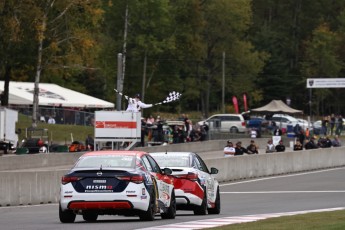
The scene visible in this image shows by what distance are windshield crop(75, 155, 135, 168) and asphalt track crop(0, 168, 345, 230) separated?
98 cm

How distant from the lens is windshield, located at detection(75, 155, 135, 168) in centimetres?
1938

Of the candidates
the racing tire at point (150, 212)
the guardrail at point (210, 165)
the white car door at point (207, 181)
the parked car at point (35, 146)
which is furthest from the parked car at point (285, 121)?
the racing tire at point (150, 212)

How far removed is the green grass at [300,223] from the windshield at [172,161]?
3.16 meters

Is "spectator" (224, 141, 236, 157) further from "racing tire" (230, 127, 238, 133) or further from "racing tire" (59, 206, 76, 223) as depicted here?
"racing tire" (230, 127, 238, 133)

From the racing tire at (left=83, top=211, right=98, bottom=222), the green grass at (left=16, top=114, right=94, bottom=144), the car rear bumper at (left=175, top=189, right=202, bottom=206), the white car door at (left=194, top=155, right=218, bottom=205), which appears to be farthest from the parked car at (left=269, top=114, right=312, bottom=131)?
the racing tire at (left=83, top=211, right=98, bottom=222)

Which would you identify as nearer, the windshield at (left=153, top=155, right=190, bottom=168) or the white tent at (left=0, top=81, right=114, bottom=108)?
the windshield at (left=153, top=155, right=190, bottom=168)

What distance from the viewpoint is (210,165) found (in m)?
40.5

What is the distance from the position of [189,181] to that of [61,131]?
141ft

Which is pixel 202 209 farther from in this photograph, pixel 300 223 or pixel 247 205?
pixel 247 205

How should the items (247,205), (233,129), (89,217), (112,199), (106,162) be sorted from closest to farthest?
1. (112,199)
2. (106,162)
3. (89,217)
4. (247,205)
5. (233,129)

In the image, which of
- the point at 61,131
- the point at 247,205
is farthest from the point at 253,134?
the point at 247,205

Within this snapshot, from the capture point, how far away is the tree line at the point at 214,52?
9538cm

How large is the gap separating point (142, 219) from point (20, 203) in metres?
9.47

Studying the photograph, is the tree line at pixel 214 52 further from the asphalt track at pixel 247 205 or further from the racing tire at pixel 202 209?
the racing tire at pixel 202 209
